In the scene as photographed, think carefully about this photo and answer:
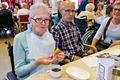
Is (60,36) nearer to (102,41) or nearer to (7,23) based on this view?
(102,41)

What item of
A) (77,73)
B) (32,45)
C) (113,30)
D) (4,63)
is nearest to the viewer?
(77,73)

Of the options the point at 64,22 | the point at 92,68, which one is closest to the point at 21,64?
the point at 92,68

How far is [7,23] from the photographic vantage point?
598cm

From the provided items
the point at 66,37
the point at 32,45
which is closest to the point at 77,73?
the point at 32,45

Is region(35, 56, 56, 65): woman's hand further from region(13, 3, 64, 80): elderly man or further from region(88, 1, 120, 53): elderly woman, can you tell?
region(88, 1, 120, 53): elderly woman

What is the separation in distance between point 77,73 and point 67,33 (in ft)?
3.04

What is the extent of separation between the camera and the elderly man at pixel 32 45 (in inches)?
66.5

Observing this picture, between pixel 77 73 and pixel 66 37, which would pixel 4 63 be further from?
pixel 77 73

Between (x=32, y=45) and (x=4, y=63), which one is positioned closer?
(x=32, y=45)

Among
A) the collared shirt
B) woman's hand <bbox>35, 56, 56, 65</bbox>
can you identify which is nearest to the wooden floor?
the collared shirt

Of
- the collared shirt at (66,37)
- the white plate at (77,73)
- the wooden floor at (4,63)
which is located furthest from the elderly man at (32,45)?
the wooden floor at (4,63)

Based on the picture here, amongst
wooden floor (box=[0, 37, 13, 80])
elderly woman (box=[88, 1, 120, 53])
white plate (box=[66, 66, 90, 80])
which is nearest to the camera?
white plate (box=[66, 66, 90, 80])

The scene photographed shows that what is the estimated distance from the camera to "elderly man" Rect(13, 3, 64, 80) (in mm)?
1689

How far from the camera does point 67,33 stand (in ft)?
7.91
